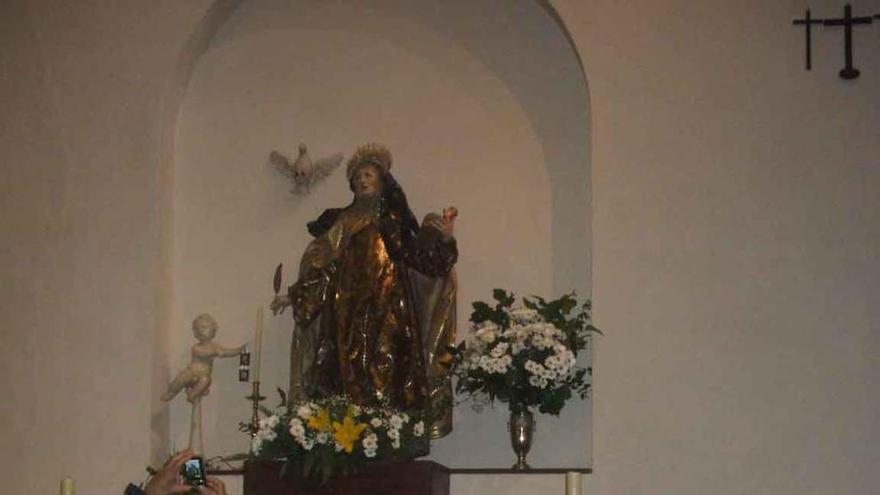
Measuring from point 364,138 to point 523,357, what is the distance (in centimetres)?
154

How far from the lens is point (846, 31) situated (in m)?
6.55

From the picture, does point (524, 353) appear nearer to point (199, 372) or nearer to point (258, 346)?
point (258, 346)

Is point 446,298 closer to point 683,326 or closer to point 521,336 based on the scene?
point 521,336

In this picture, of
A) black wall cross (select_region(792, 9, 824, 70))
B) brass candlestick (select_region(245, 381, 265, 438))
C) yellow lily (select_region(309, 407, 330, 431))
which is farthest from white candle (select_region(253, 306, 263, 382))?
black wall cross (select_region(792, 9, 824, 70))

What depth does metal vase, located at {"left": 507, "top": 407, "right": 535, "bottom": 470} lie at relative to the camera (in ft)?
21.7

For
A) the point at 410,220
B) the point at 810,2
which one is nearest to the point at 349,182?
the point at 410,220

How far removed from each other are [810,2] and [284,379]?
287 cm

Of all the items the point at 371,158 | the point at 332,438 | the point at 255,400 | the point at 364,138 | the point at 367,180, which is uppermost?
the point at 364,138

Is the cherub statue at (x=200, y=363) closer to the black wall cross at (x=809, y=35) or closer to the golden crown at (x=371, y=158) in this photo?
the golden crown at (x=371, y=158)

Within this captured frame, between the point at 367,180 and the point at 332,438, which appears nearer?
the point at 332,438

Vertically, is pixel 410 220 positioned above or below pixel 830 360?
above

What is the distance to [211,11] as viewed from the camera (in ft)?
23.4

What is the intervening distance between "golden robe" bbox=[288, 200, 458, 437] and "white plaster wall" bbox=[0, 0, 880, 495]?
0.63 meters

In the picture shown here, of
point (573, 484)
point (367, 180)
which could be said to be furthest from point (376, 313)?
→ point (573, 484)
